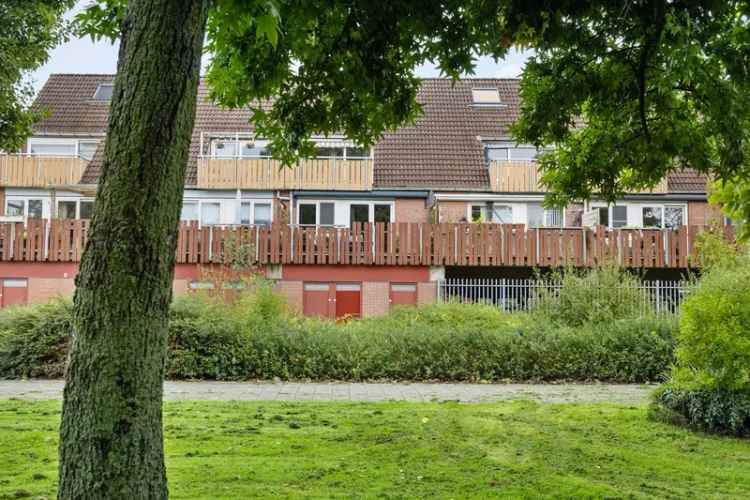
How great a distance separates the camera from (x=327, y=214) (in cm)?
3072

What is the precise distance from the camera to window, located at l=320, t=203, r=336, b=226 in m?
Result: 30.7

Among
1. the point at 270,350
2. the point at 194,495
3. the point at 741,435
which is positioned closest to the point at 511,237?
the point at 270,350

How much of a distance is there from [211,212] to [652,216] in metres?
18.9

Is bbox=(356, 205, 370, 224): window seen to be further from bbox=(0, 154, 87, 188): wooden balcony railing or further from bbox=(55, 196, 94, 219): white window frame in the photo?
bbox=(0, 154, 87, 188): wooden balcony railing

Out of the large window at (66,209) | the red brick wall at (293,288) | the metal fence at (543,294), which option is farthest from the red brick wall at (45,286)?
the metal fence at (543,294)

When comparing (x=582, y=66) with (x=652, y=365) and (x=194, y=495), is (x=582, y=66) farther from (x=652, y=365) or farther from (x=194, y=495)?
(x=652, y=365)

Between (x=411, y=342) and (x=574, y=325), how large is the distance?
4415 millimetres

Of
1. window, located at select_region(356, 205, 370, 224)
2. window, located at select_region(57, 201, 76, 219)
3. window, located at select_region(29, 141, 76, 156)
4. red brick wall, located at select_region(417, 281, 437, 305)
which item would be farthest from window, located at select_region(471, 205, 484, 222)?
window, located at select_region(29, 141, 76, 156)

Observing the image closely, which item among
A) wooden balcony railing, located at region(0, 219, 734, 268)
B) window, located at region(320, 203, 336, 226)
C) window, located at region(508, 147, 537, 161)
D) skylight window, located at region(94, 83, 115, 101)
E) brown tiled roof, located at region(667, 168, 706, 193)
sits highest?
skylight window, located at region(94, 83, 115, 101)

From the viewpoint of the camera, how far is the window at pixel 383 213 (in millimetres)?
30594

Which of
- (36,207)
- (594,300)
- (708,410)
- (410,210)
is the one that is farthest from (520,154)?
(708,410)

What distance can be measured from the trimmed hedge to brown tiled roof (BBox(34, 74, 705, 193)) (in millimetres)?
16744

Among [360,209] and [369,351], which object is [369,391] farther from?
[360,209]

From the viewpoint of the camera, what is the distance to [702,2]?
220 inches
